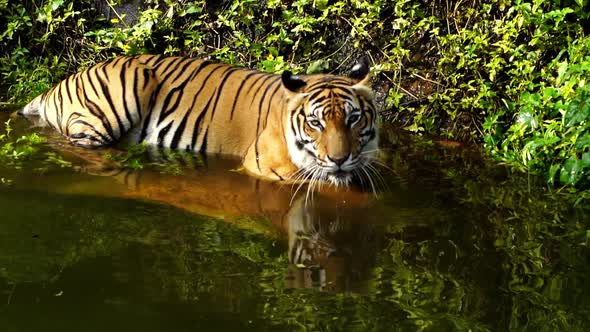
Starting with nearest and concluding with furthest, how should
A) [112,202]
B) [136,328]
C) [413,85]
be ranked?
[136,328] < [112,202] < [413,85]

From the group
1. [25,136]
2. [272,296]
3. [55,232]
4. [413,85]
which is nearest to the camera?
[272,296]

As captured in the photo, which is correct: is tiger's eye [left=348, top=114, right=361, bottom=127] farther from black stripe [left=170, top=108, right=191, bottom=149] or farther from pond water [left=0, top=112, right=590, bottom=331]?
black stripe [left=170, top=108, right=191, bottom=149]

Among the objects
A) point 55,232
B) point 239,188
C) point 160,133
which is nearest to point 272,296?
point 55,232

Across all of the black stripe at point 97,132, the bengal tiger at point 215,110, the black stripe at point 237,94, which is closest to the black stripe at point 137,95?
the bengal tiger at point 215,110

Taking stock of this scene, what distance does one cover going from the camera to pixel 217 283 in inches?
148

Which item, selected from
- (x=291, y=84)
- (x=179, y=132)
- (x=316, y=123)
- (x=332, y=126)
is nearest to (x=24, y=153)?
(x=179, y=132)

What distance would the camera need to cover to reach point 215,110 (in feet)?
19.8

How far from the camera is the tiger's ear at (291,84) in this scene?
527 cm

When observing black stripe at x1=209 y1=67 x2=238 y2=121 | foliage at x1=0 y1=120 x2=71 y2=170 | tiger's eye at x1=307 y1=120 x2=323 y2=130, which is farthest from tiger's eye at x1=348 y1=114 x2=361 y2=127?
foliage at x1=0 y1=120 x2=71 y2=170

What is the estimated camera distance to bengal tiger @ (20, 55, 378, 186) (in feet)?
17.4

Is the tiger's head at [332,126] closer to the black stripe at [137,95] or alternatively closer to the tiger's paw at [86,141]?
the black stripe at [137,95]

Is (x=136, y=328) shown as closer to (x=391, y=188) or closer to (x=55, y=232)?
(x=55, y=232)

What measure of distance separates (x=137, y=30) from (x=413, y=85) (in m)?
2.44

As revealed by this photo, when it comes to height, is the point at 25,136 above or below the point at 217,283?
above
